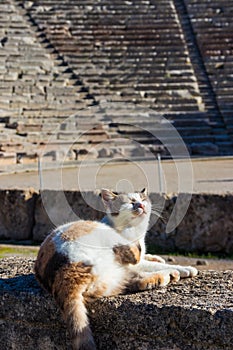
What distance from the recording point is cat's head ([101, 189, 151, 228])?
304 cm

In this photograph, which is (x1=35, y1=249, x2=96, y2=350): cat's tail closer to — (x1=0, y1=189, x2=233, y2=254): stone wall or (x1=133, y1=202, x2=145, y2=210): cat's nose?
(x1=133, y1=202, x2=145, y2=210): cat's nose

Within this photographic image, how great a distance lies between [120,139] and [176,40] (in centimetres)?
522

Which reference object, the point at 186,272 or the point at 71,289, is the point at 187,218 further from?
the point at 71,289

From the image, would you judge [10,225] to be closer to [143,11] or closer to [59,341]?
[59,341]

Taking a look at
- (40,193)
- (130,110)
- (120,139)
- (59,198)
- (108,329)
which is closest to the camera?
(108,329)

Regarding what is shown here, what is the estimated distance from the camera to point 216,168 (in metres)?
13.0

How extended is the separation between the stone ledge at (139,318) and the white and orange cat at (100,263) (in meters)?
0.06

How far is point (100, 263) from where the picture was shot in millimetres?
2869

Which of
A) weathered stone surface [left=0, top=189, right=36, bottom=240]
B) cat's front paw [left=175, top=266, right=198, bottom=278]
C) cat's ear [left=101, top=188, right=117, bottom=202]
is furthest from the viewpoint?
weathered stone surface [left=0, top=189, right=36, bottom=240]

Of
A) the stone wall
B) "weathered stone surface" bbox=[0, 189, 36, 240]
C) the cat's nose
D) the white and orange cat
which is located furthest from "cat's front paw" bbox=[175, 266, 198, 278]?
"weathered stone surface" bbox=[0, 189, 36, 240]

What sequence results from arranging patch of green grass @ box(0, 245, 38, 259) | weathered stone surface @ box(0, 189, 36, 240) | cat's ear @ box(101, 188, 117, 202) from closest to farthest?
cat's ear @ box(101, 188, 117, 202)
patch of green grass @ box(0, 245, 38, 259)
weathered stone surface @ box(0, 189, 36, 240)

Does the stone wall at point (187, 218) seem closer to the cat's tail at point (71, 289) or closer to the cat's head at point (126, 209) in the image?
the cat's head at point (126, 209)

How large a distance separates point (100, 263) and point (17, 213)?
5849 millimetres

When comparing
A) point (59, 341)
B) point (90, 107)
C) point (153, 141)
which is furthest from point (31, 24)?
point (59, 341)
